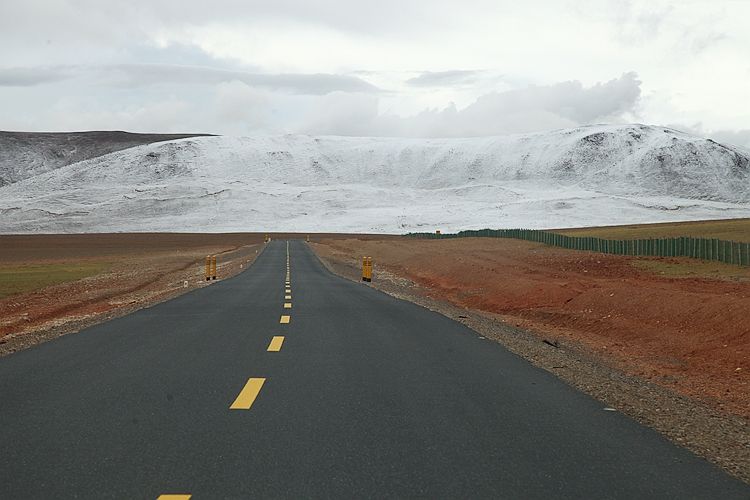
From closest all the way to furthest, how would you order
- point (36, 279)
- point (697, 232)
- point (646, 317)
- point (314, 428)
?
point (314, 428), point (646, 317), point (36, 279), point (697, 232)

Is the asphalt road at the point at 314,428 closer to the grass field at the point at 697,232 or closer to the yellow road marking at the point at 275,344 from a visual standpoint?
the yellow road marking at the point at 275,344

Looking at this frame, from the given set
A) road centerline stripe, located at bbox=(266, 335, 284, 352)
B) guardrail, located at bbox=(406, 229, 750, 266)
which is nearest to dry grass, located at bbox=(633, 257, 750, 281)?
guardrail, located at bbox=(406, 229, 750, 266)

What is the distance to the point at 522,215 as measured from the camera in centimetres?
16388

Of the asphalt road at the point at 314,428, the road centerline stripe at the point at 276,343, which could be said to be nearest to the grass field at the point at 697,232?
the road centerline stripe at the point at 276,343

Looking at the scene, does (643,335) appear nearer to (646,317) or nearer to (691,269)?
(646,317)

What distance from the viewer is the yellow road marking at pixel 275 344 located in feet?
41.8

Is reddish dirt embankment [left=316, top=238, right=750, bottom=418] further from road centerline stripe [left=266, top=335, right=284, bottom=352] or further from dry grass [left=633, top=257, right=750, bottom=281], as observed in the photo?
road centerline stripe [left=266, top=335, right=284, bottom=352]

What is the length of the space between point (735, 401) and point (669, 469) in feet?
17.4

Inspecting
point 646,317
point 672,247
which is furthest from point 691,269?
point 646,317

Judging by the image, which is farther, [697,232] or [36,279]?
[697,232]

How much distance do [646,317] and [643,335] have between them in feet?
6.71

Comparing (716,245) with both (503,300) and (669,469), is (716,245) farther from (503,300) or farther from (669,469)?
(669,469)

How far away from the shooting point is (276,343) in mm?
13516

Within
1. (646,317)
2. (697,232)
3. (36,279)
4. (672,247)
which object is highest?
(697,232)
